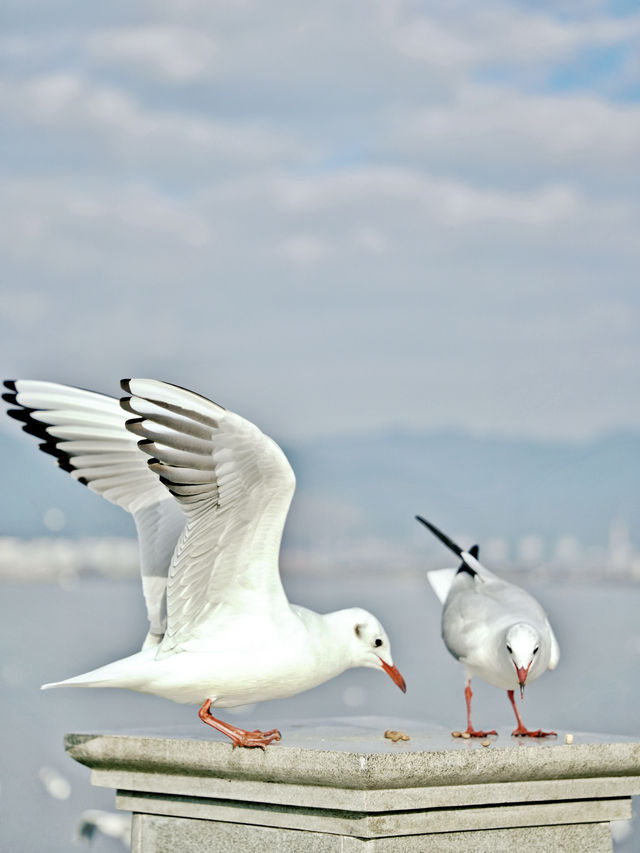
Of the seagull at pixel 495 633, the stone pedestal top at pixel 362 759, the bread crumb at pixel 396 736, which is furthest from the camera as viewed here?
the seagull at pixel 495 633

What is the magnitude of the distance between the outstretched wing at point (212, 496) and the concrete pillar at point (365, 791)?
0.45 metres

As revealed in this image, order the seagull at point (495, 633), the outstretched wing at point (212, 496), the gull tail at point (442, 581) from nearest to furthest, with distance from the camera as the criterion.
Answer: the outstretched wing at point (212, 496), the seagull at point (495, 633), the gull tail at point (442, 581)

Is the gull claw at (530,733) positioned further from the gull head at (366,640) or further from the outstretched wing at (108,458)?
the outstretched wing at (108,458)

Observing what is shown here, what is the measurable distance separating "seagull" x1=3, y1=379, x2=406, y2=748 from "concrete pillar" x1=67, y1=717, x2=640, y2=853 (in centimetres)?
17

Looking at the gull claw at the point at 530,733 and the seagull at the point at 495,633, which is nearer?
the gull claw at the point at 530,733

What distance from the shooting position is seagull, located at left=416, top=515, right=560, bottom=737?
4453mm

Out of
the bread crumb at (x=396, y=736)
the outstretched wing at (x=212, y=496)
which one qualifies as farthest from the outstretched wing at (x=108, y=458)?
the bread crumb at (x=396, y=736)

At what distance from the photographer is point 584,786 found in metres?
4.01

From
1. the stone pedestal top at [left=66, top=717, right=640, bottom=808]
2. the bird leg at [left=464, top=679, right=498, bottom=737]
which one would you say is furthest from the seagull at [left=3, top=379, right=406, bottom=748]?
the bird leg at [left=464, top=679, right=498, bottom=737]

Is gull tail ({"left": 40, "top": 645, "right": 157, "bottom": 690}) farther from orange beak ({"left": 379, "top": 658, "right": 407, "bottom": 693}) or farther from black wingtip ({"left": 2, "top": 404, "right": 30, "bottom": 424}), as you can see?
black wingtip ({"left": 2, "top": 404, "right": 30, "bottom": 424})

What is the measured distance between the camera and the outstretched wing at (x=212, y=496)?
3.75m

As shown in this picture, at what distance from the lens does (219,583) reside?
4121mm

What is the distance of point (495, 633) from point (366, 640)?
0.55 metres

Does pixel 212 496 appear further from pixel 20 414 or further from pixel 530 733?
pixel 530 733
